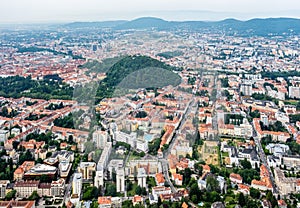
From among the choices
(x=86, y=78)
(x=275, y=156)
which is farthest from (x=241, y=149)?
(x=86, y=78)

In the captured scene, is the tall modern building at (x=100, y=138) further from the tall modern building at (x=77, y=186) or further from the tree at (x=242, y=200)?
the tree at (x=242, y=200)

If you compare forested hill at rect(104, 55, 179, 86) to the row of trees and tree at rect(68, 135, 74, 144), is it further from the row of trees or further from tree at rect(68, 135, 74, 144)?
tree at rect(68, 135, 74, 144)

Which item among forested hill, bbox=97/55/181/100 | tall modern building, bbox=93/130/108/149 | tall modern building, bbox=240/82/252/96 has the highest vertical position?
forested hill, bbox=97/55/181/100

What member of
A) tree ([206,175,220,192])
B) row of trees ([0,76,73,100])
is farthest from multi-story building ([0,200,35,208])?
row of trees ([0,76,73,100])

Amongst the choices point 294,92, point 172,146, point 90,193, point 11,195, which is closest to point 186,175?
point 172,146

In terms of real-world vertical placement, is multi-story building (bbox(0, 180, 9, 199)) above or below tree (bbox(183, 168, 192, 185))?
below

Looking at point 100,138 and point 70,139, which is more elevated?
point 100,138

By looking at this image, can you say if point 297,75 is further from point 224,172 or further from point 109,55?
point 224,172

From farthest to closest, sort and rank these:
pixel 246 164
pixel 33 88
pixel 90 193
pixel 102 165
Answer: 1. pixel 33 88
2. pixel 246 164
3. pixel 102 165
4. pixel 90 193

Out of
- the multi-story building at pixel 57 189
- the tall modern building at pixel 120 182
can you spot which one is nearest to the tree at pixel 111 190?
the tall modern building at pixel 120 182

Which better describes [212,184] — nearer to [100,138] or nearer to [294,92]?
[100,138]

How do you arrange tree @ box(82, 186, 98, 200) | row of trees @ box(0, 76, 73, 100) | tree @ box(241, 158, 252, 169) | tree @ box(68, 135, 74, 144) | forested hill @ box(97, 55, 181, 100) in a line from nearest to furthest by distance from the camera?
1. tree @ box(82, 186, 98, 200)
2. tree @ box(241, 158, 252, 169)
3. tree @ box(68, 135, 74, 144)
4. forested hill @ box(97, 55, 181, 100)
5. row of trees @ box(0, 76, 73, 100)

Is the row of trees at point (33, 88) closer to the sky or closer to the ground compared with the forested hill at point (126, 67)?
closer to the ground
